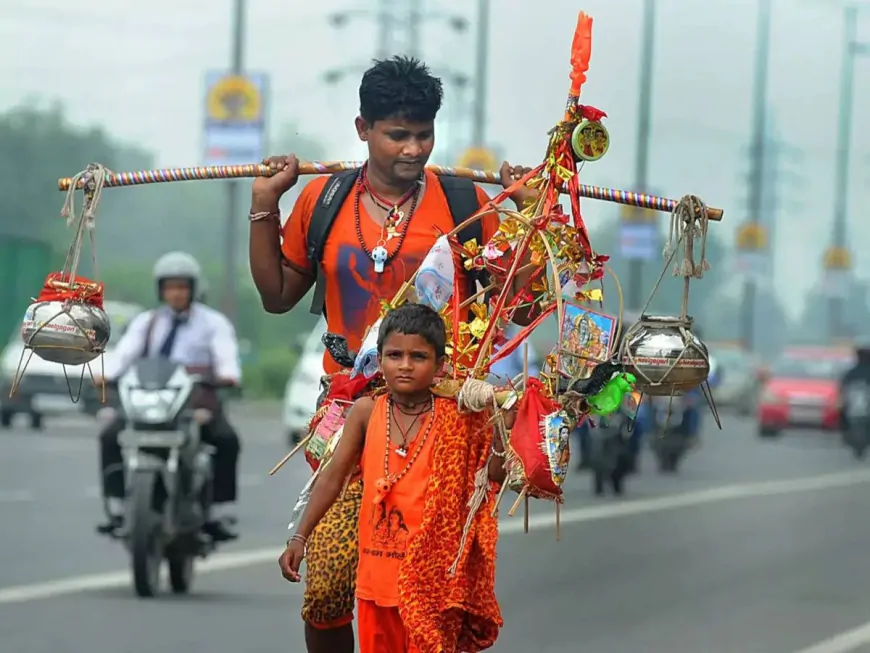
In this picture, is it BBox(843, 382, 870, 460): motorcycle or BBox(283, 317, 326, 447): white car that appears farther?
Answer: BBox(843, 382, 870, 460): motorcycle

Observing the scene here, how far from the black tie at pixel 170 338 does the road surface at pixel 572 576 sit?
132 cm

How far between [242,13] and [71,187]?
3217 centimetres

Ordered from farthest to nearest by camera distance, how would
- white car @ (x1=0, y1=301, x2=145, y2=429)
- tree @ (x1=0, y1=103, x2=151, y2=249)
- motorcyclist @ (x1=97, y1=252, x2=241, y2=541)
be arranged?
1. tree @ (x1=0, y1=103, x2=151, y2=249)
2. white car @ (x1=0, y1=301, x2=145, y2=429)
3. motorcyclist @ (x1=97, y1=252, x2=241, y2=541)

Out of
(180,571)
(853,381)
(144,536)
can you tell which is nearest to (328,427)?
(144,536)

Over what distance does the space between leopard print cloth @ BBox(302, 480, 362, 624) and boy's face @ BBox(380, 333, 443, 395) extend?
0.41 metres

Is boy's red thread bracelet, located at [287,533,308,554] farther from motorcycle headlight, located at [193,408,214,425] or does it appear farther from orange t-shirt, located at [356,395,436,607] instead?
motorcycle headlight, located at [193,408,214,425]

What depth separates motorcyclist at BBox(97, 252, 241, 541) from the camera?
12.0 meters

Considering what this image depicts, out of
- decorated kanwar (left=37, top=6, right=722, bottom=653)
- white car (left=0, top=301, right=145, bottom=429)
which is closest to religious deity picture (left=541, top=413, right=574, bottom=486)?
decorated kanwar (left=37, top=6, right=722, bottom=653)

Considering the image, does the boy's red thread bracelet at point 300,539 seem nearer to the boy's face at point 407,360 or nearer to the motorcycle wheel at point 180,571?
the boy's face at point 407,360

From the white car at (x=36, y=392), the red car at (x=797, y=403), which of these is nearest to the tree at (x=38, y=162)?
the red car at (x=797, y=403)

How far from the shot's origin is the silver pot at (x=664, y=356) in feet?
18.8

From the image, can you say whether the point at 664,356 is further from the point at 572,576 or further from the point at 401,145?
the point at 572,576

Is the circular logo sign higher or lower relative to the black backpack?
higher

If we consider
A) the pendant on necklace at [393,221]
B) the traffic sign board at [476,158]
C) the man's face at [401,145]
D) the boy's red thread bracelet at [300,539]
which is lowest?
the boy's red thread bracelet at [300,539]
